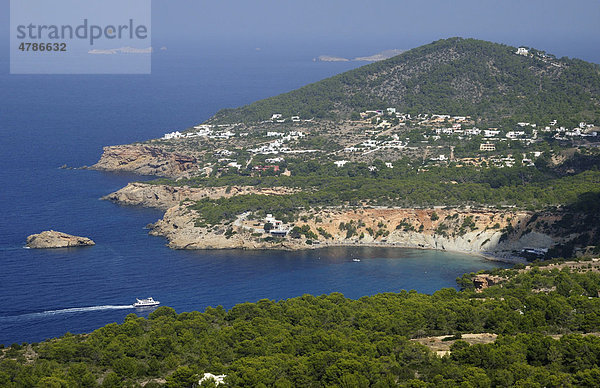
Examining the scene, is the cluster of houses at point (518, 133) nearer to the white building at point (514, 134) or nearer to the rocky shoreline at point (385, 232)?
the white building at point (514, 134)

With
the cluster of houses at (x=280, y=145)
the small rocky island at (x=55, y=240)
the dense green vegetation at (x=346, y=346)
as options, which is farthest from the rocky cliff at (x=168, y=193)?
the dense green vegetation at (x=346, y=346)

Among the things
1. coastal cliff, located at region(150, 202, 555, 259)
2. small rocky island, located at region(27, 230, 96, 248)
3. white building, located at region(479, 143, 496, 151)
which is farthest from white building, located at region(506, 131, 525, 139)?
small rocky island, located at region(27, 230, 96, 248)

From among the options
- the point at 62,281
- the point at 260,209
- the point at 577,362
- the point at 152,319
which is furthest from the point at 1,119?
the point at 577,362

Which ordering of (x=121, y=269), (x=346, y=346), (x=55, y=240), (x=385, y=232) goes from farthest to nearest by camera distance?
1. (x=385, y=232)
2. (x=55, y=240)
3. (x=121, y=269)
4. (x=346, y=346)

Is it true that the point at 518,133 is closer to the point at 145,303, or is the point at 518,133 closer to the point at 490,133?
the point at 490,133

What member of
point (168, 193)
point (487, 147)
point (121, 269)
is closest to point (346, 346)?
point (121, 269)

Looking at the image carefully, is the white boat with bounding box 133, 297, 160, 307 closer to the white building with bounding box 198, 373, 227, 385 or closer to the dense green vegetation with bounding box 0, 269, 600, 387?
the dense green vegetation with bounding box 0, 269, 600, 387
